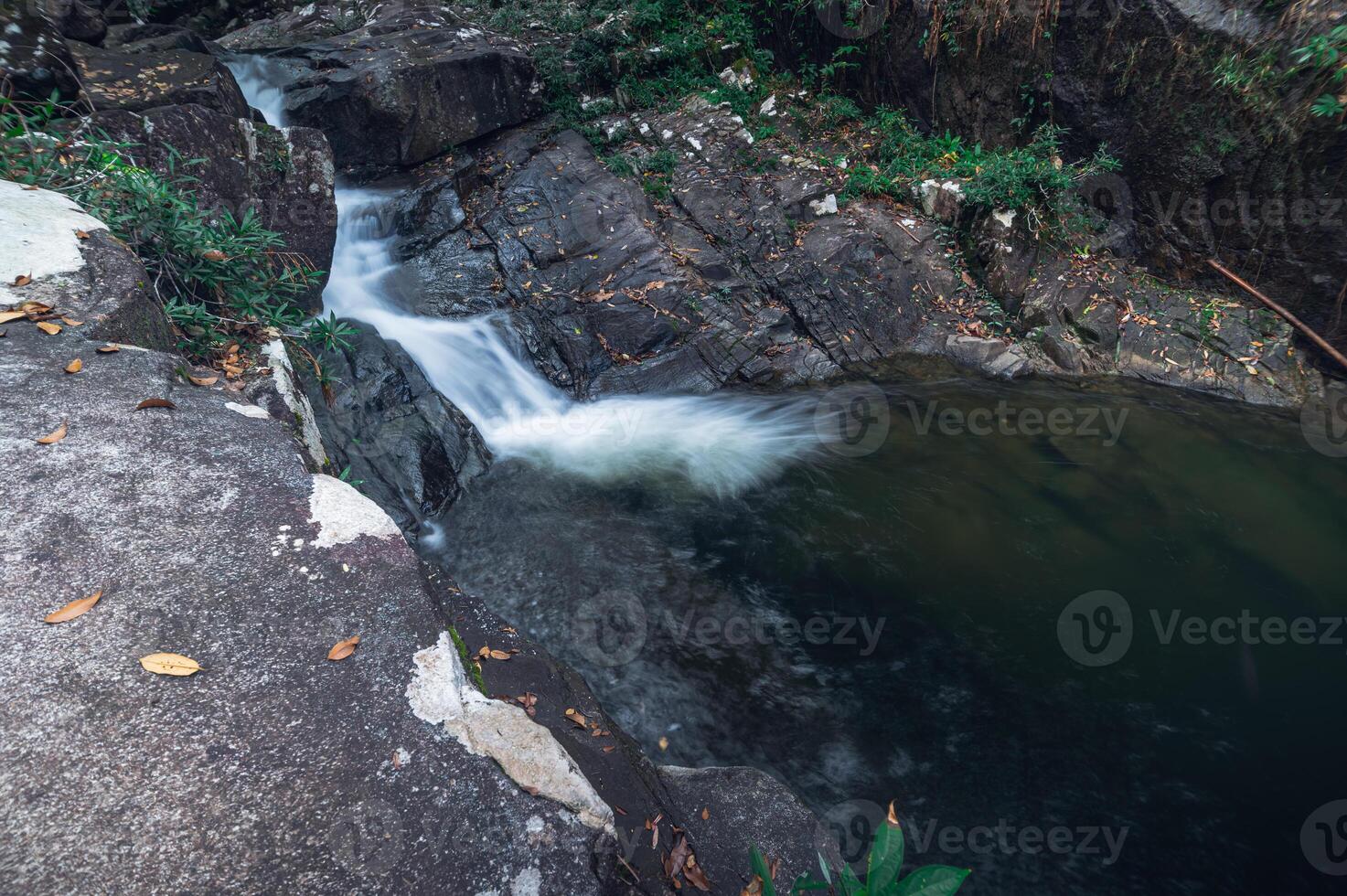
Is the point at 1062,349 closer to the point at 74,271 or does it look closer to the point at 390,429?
the point at 390,429

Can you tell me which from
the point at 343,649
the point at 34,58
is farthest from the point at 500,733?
the point at 34,58

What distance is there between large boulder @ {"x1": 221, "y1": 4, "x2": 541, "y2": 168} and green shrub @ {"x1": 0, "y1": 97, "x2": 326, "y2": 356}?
137 inches

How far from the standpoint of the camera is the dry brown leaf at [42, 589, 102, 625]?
6.98 ft

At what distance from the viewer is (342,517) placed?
8.80 feet

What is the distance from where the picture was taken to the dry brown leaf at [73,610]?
213 cm

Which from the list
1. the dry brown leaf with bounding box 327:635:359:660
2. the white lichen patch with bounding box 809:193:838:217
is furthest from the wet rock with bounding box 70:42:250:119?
the white lichen patch with bounding box 809:193:838:217

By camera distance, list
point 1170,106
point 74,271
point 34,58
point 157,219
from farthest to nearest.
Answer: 1. point 1170,106
2. point 34,58
3. point 157,219
4. point 74,271

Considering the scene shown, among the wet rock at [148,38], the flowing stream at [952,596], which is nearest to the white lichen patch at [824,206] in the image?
the flowing stream at [952,596]

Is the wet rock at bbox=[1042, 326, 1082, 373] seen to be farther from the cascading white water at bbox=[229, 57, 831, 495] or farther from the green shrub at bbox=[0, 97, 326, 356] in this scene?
the green shrub at bbox=[0, 97, 326, 356]

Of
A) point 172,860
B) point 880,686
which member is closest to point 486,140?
point 880,686

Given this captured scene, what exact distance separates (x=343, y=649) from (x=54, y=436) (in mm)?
1592

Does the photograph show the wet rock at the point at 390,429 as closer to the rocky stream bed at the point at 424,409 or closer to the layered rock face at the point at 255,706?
the rocky stream bed at the point at 424,409

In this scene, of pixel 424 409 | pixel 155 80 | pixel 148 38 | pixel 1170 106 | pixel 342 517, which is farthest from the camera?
pixel 1170 106

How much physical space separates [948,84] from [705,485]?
245 inches
